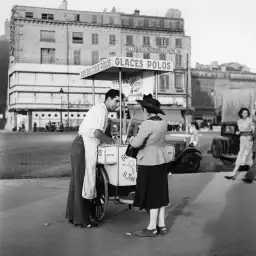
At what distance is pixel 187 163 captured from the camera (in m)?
11.9

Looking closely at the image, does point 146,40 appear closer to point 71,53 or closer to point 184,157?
point 71,53

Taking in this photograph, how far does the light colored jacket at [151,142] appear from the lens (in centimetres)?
496

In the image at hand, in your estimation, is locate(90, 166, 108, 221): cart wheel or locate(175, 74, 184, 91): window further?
locate(175, 74, 184, 91): window

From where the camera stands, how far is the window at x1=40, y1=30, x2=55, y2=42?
58.6 m

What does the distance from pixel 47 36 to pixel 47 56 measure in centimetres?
285

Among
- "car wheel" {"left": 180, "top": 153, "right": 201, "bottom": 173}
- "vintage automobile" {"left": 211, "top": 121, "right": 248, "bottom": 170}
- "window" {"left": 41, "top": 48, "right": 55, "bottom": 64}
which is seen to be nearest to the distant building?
"window" {"left": 41, "top": 48, "right": 55, "bottom": 64}

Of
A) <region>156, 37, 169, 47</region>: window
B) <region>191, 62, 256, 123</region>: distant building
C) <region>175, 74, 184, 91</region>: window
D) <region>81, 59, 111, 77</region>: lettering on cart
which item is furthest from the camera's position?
<region>191, 62, 256, 123</region>: distant building

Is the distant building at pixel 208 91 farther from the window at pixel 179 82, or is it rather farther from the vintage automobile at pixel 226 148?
the vintage automobile at pixel 226 148

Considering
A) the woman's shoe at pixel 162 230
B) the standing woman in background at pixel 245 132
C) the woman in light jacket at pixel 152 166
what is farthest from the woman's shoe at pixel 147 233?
the standing woman in background at pixel 245 132

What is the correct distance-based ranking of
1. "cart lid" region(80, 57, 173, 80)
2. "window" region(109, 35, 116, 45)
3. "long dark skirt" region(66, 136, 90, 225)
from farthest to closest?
"window" region(109, 35, 116, 45) < "cart lid" region(80, 57, 173, 80) < "long dark skirt" region(66, 136, 90, 225)

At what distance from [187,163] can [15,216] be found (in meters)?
6.73

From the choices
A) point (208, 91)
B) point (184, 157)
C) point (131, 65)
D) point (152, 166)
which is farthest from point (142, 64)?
point (208, 91)

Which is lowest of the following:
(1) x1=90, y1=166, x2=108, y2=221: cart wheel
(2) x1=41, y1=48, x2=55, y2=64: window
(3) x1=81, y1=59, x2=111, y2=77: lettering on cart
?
(1) x1=90, y1=166, x2=108, y2=221: cart wheel

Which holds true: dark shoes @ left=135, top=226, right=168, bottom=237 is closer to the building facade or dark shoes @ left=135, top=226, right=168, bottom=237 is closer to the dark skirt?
the dark skirt
